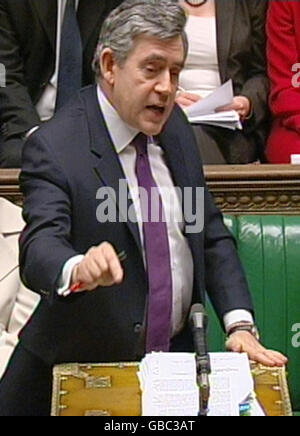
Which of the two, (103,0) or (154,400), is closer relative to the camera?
(154,400)

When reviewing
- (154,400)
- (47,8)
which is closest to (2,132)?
Answer: (47,8)

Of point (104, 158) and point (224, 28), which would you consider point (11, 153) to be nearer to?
point (224, 28)

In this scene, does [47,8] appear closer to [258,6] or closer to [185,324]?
[258,6]

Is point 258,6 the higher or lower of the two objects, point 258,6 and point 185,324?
the higher

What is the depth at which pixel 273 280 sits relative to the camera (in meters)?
2.52

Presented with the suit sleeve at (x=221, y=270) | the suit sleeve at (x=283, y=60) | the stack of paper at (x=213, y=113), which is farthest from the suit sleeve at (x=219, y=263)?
the suit sleeve at (x=283, y=60)

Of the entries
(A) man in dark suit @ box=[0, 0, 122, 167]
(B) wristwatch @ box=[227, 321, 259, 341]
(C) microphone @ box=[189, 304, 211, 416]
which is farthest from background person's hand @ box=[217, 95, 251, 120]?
(C) microphone @ box=[189, 304, 211, 416]

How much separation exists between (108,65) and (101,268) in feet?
1.63

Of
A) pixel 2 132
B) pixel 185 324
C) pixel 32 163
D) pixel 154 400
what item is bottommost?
pixel 154 400

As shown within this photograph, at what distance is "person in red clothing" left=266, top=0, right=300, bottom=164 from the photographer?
292 centimetres

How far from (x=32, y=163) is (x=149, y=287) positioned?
0.28 m

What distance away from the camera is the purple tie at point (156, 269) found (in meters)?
1.66

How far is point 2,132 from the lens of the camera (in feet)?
9.47

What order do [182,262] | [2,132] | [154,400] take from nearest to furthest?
[154,400], [182,262], [2,132]
